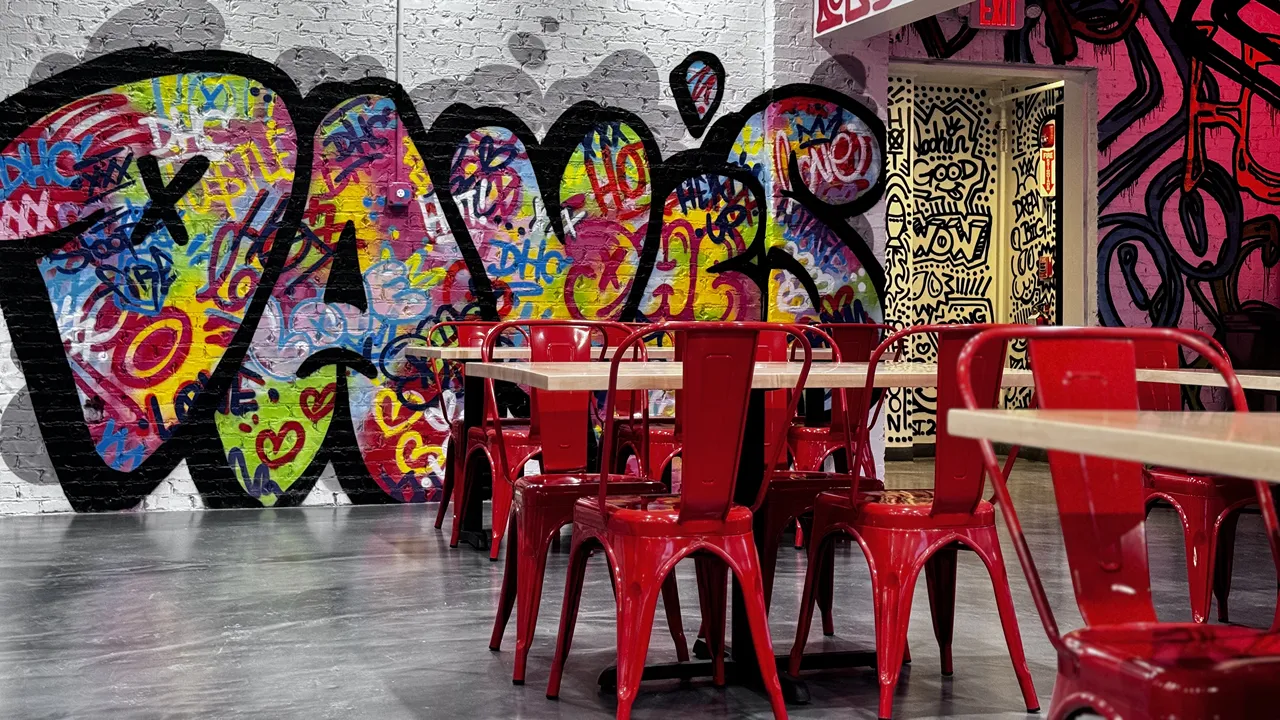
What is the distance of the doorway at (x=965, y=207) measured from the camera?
30.7 ft

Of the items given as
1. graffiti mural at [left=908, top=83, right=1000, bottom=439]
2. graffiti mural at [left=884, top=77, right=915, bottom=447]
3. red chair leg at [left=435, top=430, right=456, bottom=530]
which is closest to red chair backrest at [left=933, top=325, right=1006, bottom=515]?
red chair leg at [left=435, top=430, right=456, bottom=530]

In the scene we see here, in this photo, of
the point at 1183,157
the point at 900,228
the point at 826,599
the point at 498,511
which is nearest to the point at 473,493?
the point at 498,511

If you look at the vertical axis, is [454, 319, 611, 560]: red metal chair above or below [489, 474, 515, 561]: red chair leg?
above

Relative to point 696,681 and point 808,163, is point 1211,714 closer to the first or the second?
point 696,681

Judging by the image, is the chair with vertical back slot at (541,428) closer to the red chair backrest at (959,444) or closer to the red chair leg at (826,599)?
the red chair leg at (826,599)

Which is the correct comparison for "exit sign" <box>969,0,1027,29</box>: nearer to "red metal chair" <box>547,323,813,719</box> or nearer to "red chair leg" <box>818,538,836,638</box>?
"red chair leg" <box>818,538,836,638</box>

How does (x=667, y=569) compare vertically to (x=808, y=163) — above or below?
below

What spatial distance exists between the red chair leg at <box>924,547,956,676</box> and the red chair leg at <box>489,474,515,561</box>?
6.87ft

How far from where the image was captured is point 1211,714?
1.54m

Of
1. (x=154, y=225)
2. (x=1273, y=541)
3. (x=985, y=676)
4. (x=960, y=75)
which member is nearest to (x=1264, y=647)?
(x=1273, y=541)

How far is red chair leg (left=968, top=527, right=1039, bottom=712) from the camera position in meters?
2.99

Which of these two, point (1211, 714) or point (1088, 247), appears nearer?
point (1211, 714)

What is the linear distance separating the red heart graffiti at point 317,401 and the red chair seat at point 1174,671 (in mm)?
5390

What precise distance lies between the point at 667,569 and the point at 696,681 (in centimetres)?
64
